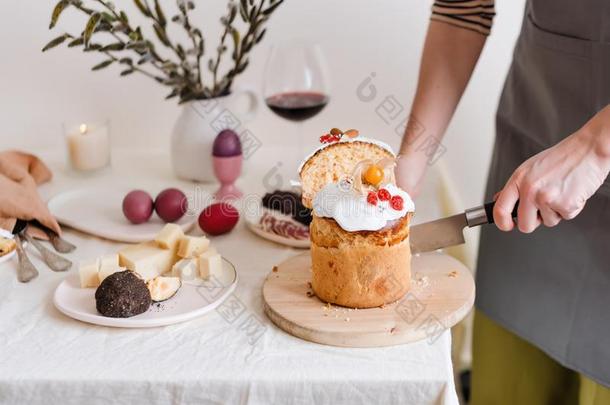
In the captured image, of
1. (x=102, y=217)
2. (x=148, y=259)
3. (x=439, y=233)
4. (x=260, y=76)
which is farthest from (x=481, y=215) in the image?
(x=260, y=76)

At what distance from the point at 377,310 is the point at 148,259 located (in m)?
0.37

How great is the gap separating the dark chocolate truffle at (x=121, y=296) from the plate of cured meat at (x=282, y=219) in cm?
35

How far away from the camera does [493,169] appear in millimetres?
1543

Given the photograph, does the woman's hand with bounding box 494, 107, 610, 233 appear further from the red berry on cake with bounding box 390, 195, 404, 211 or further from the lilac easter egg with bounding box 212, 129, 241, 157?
the lilac easter egg with bounding box 212, 129, 241, 157

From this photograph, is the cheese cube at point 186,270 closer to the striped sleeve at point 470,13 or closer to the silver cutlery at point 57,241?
the silver cutlery at point 57,241

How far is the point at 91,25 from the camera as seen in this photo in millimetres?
1334

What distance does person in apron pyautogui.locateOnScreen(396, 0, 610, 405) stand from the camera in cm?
123

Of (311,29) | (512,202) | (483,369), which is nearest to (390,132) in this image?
(311,29)

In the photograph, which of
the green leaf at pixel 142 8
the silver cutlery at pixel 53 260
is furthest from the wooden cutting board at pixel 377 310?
the green leaf at pixel 142 8

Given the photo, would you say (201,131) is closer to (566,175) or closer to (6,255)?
(6,255)

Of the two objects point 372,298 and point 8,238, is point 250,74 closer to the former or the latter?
point 8,238

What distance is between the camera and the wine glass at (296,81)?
1597mm

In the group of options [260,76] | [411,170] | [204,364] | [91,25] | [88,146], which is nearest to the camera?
[204,364]

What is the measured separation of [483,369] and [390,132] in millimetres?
664
